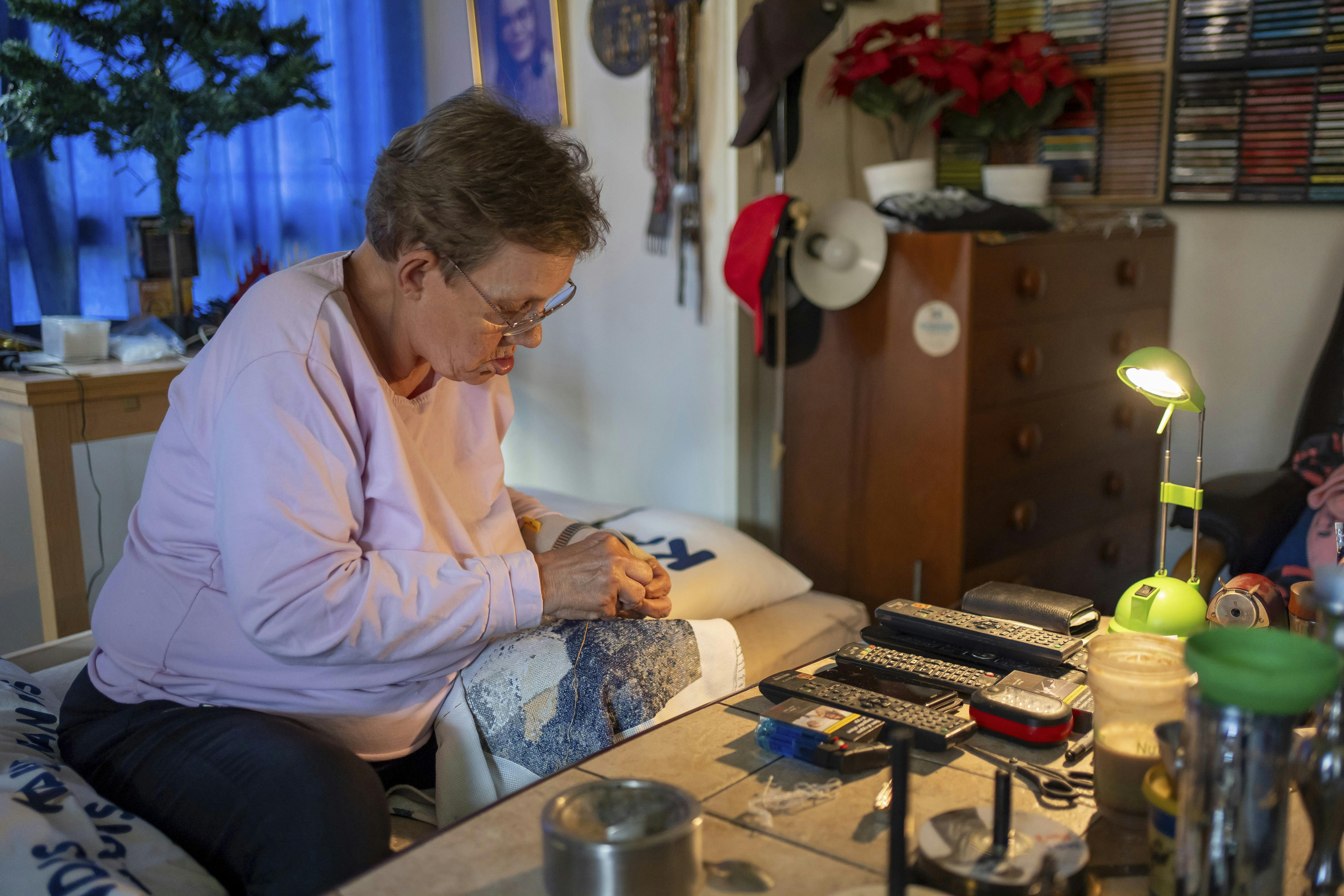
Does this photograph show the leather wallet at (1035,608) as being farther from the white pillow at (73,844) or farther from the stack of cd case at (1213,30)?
the stack of cd case at (1213,30)

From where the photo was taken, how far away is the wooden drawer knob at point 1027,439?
2.51 meters

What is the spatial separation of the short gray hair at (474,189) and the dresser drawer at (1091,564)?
154 cm

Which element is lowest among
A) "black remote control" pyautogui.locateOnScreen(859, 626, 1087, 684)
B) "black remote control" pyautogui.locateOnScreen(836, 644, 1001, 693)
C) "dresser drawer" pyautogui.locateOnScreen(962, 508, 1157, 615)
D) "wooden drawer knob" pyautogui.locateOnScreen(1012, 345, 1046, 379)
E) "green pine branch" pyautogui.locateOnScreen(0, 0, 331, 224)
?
"dresser drawer" pyautogui.locateOnScreen(962, 508, 1157, 615)

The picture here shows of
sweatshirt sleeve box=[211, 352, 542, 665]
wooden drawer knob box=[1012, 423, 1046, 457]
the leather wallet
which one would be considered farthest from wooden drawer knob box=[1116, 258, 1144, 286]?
sweatshirt sleeve box=[211, 352, 542, 665]

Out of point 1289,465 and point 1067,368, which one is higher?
point 1067,368

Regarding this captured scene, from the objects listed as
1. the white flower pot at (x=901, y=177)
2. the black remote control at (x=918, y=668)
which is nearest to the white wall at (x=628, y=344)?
the white flower pot at (x=901, y=177)

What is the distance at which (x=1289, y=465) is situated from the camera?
7.98 feet

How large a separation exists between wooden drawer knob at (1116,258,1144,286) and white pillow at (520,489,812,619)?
1.13 meters

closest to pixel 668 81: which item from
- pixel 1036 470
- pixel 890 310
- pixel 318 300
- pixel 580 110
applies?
pixel 580 110

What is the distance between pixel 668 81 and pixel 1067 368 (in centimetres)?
119

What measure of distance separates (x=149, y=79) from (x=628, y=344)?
128cm

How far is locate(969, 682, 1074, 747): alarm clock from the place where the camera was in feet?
3.38

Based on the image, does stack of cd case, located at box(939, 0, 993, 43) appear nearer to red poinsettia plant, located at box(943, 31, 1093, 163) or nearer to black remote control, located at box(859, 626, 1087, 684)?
red poinsettia plant, located at box(943, 31, 1093, 163)

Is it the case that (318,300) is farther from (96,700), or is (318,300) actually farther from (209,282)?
(209,282)
